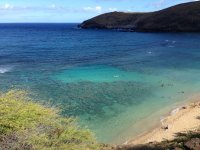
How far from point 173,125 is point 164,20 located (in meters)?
122

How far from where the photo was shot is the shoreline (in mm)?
25141

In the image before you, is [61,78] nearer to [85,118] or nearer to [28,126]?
[85,118]

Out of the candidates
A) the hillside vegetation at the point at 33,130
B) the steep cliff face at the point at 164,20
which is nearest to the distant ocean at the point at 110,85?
the hillside vegetation at the point at 33,130

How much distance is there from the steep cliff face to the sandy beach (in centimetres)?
10593

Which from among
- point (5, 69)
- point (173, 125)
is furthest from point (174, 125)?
point (5, 69)

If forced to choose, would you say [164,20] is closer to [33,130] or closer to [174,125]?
[174,125]

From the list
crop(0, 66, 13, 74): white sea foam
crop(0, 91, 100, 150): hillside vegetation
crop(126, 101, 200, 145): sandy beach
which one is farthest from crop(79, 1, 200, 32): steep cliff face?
crop(0, 91, 100, 150): hillside vegetation

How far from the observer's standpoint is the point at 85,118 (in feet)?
96.7

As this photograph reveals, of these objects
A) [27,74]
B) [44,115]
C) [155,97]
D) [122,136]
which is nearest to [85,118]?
[122,136]

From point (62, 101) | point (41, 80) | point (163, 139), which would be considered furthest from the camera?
point (41, 80)

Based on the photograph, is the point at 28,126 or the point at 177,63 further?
the point at 177,63

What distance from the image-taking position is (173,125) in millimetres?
27703

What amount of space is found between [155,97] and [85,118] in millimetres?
9931

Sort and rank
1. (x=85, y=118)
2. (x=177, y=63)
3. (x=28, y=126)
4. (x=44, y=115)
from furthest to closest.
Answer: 1. (x=177, y=63)
2. (x=85, y=118)
3. (x=44, y=115)
4. (x=28, y=126)
